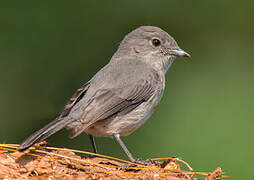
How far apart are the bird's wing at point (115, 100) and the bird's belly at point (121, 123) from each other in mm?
46

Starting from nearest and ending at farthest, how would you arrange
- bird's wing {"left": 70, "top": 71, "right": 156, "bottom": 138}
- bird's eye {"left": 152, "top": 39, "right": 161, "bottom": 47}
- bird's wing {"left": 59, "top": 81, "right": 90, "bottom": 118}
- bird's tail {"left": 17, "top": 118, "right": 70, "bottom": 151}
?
bird's tail {"left": 17, "top": 118, "right": 70, "bottom": 151}, bird's wing {"left": 70, "top": 71, "right": 156, "bottom": 138}, bird's wing {"left": 59, "top": 81, "right": 90, "bottom": 118}, bird's eye {"left": 152, "top": 39, "right": 161, "bottom": 47}

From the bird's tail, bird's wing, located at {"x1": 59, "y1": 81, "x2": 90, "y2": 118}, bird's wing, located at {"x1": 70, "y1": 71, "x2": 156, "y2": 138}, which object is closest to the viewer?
the bird's tail

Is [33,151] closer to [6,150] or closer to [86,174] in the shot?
[6,150]

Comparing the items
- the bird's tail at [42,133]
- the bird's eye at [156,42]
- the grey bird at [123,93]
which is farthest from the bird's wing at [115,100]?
the bird's eye at [156,42]

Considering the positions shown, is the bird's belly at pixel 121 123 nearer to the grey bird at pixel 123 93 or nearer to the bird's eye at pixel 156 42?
the grey bird at pixel 123 93

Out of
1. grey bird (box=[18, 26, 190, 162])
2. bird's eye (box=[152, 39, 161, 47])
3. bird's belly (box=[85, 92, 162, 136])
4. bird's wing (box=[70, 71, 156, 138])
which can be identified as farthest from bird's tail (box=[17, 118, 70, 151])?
bird's eye (box=[152, 39, 161, 47])

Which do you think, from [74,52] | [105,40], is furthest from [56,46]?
[105,40]

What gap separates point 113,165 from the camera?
369 centimetres

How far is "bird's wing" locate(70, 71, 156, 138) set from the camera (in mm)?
4426

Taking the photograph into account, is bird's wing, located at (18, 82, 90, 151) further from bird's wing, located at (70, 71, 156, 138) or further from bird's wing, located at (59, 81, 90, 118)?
bird's wing, located at (70, 71, 156, 138)

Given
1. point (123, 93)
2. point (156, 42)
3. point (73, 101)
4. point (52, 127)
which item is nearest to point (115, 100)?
point (123, 93)

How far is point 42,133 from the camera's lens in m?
3.90

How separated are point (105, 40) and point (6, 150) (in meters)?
3.32

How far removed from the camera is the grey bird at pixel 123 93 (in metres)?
4.47
